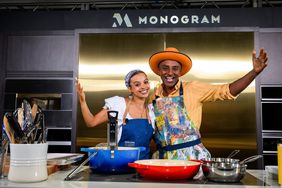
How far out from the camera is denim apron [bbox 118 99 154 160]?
2.15 m

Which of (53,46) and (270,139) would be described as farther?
(53,46)

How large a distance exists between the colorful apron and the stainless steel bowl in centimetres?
97

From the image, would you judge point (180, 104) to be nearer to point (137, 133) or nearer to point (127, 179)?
point (137, 133)

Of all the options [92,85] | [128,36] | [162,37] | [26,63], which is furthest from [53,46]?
[162,37]

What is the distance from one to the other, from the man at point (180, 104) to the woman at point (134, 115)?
9 cm

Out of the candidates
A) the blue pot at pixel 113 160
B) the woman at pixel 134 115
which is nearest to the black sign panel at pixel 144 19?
the woman at pixel 134 115

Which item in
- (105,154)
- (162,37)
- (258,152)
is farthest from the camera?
(162,37)

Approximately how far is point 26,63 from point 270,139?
2554 mm

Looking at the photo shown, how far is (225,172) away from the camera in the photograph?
1121mm

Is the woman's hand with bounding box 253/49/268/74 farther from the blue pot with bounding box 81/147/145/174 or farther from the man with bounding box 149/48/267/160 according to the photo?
the blue pot with bounding box 81/147/145/174

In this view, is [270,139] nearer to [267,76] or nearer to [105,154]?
[267,76]

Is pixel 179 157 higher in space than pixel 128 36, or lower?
lower

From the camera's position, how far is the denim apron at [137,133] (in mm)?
2154

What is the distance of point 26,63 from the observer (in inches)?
133
